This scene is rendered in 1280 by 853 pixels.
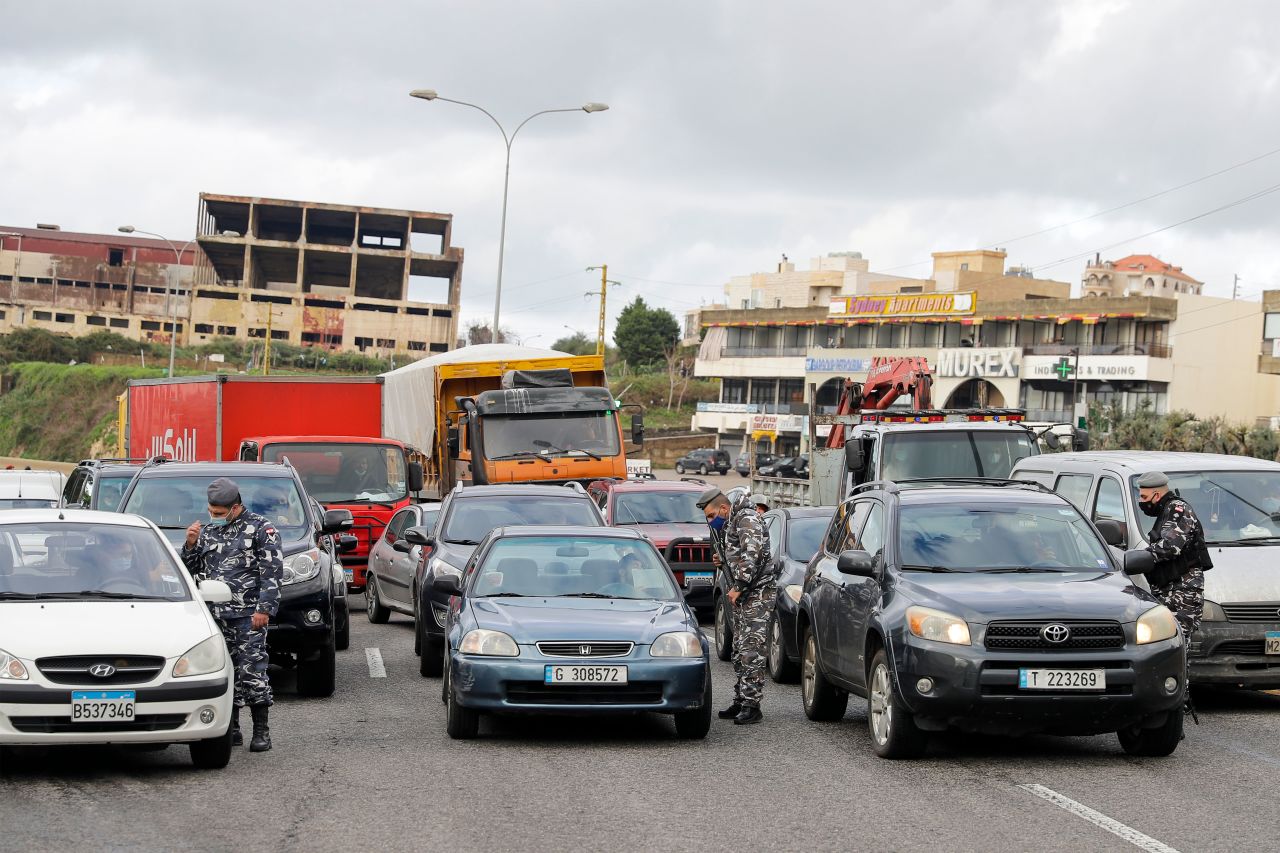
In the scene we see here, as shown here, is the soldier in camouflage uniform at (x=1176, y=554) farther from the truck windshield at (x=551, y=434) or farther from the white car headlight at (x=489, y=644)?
the truck windshield at (x=551, y=434)

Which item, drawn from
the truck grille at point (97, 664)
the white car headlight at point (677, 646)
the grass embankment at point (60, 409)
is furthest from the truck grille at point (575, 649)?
the grass embankment at point (60, 409)

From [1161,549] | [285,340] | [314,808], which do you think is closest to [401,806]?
[314,808]

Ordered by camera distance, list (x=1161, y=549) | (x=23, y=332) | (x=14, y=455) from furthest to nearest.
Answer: (x=23, y=332), (x=14, y=455), (x=1161, y=549)

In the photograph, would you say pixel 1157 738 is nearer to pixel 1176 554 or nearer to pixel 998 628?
pixel 998 628

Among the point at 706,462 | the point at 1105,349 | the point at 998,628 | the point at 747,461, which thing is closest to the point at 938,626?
the point at 998,628

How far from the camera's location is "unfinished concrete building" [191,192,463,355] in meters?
117

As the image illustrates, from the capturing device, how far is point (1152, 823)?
25.3 ft

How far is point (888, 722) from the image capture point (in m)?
9.56

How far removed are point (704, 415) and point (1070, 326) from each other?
26982mm

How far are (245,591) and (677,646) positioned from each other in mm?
2724

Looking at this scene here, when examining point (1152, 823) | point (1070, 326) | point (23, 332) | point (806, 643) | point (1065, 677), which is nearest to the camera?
point (1152, 823)

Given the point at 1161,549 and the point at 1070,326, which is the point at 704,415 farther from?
the point at 1161,549

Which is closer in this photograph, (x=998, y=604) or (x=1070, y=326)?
(x=998, y=604)

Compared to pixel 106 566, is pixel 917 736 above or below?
below
